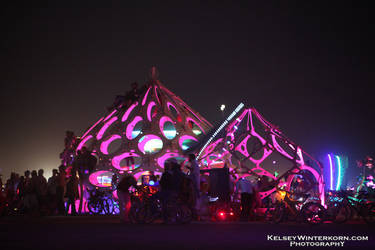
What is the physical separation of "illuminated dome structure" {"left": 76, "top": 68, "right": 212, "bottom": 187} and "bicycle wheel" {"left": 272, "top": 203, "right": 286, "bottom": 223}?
33.4 ft

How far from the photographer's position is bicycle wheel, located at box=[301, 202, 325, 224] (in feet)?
39.8

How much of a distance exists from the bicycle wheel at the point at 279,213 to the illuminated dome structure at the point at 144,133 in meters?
10.2

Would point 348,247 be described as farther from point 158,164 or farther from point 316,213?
point 158,164

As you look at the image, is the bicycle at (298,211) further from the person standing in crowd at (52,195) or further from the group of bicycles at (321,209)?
the person standing in crowd at (52,195)

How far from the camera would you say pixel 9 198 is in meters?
18.6

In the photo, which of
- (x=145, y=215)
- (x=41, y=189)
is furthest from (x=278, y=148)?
(x=41, y=189)

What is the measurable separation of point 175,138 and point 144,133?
1790 millimetres

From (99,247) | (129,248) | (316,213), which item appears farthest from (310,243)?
(316,213)

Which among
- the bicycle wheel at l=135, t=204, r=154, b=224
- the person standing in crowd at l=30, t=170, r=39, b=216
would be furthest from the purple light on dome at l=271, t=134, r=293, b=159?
the person standing in crowd at l=30, t=170, r=39, b=216

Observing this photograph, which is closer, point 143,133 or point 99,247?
point 99,247

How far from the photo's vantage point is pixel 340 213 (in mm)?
13734

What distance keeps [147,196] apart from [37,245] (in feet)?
20.9

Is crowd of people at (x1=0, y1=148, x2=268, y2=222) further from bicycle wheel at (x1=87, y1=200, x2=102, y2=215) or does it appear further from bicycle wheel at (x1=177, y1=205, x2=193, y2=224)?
bicycle wheel at (x1=87, y1=200, x2=102, y2=215)

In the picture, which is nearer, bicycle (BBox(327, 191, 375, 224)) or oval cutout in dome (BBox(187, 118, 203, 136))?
bicycle (BBox(327, 191, 375, 224))
